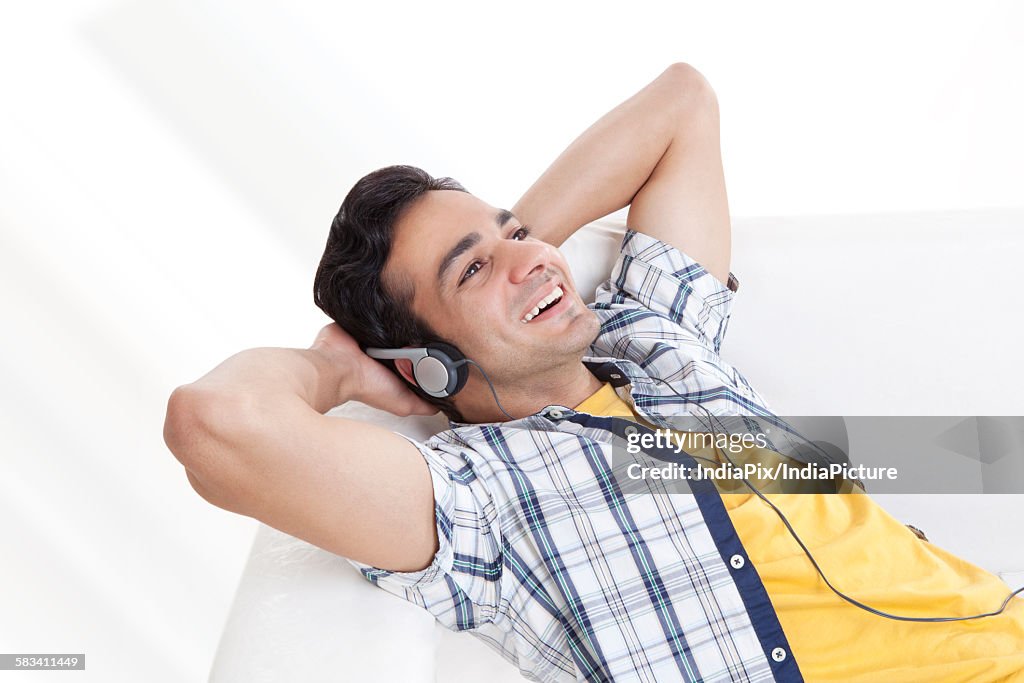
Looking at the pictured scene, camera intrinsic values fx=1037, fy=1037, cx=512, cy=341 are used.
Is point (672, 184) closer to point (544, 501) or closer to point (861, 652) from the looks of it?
point (544, 501)

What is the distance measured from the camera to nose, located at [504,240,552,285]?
1606 mm

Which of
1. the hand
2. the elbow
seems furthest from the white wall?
the elbow

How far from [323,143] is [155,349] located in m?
0.74

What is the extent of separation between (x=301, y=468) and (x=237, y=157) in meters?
1.72

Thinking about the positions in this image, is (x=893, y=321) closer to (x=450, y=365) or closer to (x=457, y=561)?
(x=450, y=365)

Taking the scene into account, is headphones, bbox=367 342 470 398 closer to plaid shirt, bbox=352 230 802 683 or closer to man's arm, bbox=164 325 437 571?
plaid shirt, bbox=352 230 802 683

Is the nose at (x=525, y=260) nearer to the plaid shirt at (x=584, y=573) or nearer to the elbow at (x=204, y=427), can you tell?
the plaid shirt at (x=584, y=573)

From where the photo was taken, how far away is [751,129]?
313 cm

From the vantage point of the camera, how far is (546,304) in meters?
1.64

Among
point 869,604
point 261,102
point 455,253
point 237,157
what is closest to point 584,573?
point 869,604

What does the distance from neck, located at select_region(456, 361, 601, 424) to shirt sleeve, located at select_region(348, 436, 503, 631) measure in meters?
0.17

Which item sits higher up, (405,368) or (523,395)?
(405,368)

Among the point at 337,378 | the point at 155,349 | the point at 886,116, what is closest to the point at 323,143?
the point at 155,349

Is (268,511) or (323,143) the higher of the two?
(323,143)
